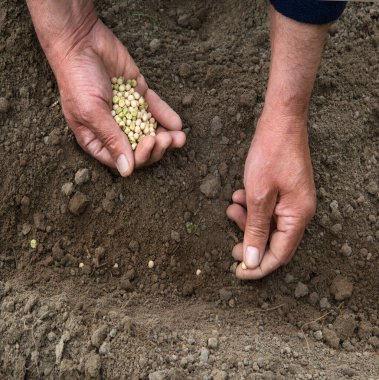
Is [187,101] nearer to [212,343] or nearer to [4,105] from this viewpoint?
[4,105]

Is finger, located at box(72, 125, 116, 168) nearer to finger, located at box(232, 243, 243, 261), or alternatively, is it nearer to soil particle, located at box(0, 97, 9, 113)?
soil particle, located at box(0, 97, 9, 113)

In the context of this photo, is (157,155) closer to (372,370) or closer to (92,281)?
(92,281)

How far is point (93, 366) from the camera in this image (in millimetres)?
1755

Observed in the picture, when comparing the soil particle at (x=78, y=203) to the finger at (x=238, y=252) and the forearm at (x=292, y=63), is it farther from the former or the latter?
the forearm at (x=292, y=63)

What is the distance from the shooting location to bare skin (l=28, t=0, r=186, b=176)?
203 centimetres

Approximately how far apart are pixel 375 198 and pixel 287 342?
0.69 meters

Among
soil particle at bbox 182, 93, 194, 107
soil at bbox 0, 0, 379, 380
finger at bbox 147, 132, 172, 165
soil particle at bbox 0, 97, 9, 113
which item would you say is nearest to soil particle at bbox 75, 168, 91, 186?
soil at bbox 0, 0, 379, 380

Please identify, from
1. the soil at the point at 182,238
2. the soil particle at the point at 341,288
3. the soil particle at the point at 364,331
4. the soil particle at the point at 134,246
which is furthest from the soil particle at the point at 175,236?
the soil particle at the point at 364,331

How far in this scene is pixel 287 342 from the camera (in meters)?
1.99

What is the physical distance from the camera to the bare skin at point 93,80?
203cm

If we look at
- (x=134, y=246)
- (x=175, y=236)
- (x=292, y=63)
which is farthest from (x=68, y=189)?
(x=292, y=63)

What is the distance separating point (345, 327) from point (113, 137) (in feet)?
3.54

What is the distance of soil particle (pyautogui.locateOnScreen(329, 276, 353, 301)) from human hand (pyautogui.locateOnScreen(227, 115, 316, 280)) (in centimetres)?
22

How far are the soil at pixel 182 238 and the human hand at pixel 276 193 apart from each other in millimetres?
126
